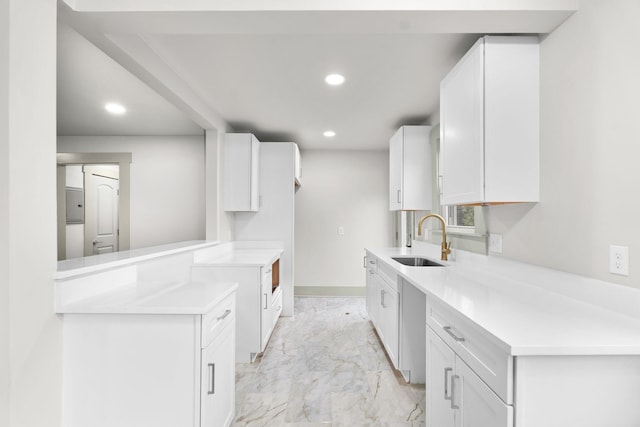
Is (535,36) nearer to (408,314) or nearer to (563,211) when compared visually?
(563,211)

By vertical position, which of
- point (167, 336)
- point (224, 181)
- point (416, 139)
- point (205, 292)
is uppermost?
point (416, 139)

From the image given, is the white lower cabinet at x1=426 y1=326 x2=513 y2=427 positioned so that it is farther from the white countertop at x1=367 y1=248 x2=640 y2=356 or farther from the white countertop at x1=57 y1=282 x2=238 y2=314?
the white countertop at x1=57 y1=282 x2=238 y2=314

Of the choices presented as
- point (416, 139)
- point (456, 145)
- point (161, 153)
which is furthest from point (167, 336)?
point (161, 153)

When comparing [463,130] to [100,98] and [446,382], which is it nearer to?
[446,382]

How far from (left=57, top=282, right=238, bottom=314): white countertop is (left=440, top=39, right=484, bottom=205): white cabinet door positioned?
1.42 meters

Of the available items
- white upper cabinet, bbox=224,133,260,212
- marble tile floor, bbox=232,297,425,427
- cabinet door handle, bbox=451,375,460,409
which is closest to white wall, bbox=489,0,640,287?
Answer: cabinet door handle, bbox=451,375,460,409

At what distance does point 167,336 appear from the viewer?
1443 millimetres

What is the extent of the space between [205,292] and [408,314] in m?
1.47

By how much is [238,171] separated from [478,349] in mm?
3062

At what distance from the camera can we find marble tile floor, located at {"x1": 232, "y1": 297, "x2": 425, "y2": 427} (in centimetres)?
204

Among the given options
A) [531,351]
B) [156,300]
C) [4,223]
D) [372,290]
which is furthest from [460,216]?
[4,223]

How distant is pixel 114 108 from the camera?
337 cm

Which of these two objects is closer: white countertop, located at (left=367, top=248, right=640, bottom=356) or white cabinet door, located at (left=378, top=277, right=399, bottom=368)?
white countertop, located at (left=367, top=248, right=640, bottom=356)

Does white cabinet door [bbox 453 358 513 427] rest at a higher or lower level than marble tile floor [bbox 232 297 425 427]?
higher
